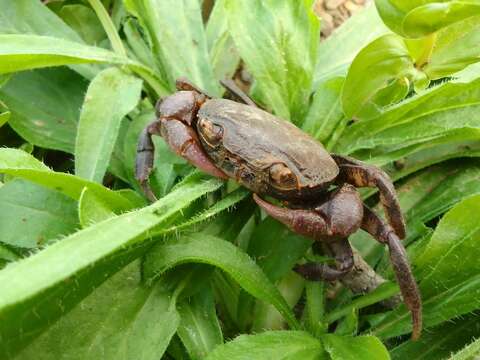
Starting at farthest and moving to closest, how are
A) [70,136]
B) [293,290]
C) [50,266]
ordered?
[70,136], [293,290], [50,266]

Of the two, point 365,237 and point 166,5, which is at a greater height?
point 166,5

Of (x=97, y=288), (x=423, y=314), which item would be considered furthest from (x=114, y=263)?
(x=423, y=314)

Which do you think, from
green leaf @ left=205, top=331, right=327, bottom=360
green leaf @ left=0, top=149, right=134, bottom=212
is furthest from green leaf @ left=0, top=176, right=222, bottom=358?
green leaf @ left=205, top=331, right=327, bottom=360

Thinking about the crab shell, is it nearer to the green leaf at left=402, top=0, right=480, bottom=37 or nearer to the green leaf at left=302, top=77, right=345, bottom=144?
the green leaf at left=302, top=77, right=345, bottom=144

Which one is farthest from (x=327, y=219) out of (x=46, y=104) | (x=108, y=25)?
(x=108, y=25)

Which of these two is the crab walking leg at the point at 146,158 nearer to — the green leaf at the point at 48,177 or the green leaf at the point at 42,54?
the green leaf at the point at 48,177

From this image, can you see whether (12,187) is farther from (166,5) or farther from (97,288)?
(166,5)

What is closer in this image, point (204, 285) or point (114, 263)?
point (114, 263)
